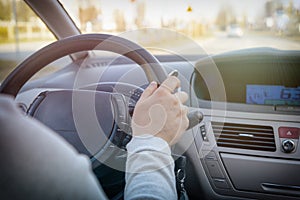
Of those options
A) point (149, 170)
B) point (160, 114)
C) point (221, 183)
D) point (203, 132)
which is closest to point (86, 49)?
point (160, 114)

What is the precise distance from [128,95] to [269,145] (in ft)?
3.41

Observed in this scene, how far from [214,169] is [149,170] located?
1.48 meters

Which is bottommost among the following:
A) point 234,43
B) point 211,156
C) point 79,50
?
point 211,156

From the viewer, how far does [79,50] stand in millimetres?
1513

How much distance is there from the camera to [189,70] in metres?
2.47

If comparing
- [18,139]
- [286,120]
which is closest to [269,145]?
[286,120]

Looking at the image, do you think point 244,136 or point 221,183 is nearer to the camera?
point 244,136

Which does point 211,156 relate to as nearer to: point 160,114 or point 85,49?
point 85,49

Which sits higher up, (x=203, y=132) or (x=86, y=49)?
(x=86, y=49)

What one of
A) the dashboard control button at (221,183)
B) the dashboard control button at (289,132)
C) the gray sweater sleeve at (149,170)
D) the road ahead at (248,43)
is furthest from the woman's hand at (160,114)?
the dashboard control button at (221,183)

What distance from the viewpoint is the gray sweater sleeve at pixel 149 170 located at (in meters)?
1.06

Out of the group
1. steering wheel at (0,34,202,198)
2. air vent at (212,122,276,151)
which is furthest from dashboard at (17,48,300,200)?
steering wheel at (0,34,202,198)

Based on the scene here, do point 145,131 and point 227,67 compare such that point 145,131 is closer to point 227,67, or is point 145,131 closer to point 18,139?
point 18,139

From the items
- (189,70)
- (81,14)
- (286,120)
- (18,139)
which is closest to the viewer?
(18,139)
